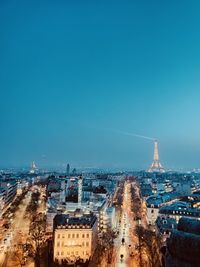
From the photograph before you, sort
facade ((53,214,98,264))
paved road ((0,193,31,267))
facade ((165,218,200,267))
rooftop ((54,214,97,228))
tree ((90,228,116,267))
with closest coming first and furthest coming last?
facade ((165,218,200,267)), paved road ((0,193,31,267)), tree ((90,228,116,267)), facade ((53,214,98,264)), rooftop ((54,214,97,228))

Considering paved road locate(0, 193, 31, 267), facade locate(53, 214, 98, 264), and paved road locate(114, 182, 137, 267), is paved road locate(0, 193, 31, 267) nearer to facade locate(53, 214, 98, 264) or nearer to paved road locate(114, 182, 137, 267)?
facade locate(53, 214, 98, 264)

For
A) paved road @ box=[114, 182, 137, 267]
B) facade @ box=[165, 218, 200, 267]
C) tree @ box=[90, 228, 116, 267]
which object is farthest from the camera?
tree @ box=[90, 228, 116, 267]

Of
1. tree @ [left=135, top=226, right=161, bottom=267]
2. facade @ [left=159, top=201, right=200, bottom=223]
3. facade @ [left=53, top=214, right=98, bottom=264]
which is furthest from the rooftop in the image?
facade @ [left=159, top=201, right=200, bottom=223]

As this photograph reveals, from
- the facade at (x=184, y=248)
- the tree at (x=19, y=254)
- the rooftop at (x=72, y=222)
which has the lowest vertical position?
the tree at (x=19, y=254)

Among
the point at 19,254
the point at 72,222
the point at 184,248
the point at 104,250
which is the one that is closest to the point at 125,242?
the point at 104,250

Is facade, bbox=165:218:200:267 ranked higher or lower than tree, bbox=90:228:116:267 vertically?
higher

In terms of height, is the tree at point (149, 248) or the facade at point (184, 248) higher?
the facade at point (184, 248)

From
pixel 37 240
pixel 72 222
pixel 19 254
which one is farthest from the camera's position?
pixel 37 240

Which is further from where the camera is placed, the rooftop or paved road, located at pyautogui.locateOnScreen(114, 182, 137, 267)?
the rooftop

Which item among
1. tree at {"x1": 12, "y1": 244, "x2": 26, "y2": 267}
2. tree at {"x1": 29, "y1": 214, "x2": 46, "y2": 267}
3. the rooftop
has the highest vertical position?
the rooftop

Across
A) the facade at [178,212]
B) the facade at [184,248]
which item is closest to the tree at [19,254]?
the facade at [178,212]

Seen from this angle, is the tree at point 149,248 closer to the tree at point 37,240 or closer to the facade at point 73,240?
the facade at point 73,240

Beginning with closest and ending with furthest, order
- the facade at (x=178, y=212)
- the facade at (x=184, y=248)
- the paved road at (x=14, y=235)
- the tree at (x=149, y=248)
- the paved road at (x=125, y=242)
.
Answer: the facade at (x=184, y=248), the tree at (x=149, y=248), the paved road at (x=14, y=235), the paved road at (x=125, y=242), the facade at (x=178, y=212)

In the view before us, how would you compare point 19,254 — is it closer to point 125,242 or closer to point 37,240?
point 37,240
